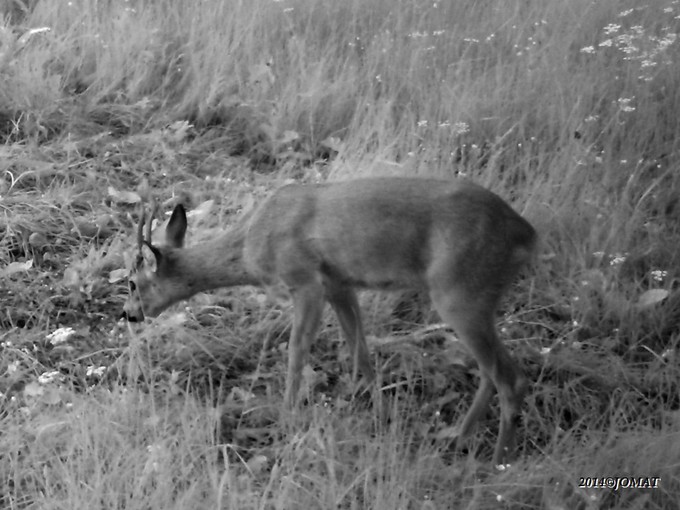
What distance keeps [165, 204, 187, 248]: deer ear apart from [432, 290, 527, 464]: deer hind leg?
4.43 ft

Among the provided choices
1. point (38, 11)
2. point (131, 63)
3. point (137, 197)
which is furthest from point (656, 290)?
point (38, 11)

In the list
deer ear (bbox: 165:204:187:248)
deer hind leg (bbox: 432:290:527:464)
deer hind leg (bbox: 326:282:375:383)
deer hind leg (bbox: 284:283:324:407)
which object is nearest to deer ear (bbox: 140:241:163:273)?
deer ear (bbox: 165:204:187:248)

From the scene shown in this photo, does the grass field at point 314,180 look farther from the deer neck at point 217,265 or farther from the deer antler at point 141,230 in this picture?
the deer antler at point 141,230

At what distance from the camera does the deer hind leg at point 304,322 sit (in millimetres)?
4984

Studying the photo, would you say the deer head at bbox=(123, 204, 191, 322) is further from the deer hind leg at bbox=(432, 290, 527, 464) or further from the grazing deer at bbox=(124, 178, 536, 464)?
the deer hind leg at bbox=(432, 290, 527, 464)

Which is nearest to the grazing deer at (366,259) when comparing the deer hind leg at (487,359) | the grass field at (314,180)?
the deer hind leg at (487,359)

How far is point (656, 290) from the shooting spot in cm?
542

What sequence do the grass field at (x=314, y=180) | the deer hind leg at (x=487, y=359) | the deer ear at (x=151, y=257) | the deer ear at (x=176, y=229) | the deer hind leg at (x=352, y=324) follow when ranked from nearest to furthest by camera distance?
the grass field at (x=314, y=180), the deer hind leg at (x=487, y=359), the deer hind leg at (x=352, y=324), the deer ear at (x=151, y=257), the deer ear at (x=176, y=229)

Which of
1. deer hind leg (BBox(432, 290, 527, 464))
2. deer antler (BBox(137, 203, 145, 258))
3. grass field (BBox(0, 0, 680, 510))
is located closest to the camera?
grass field (BBox(0, 0, 680, 510))

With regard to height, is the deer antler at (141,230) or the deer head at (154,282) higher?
the deer antler at (141,230)

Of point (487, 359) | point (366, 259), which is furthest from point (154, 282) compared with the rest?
point (487, 359)

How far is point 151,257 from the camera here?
5281mm

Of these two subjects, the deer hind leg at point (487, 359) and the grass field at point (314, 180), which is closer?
the grass field at point (314, 180)

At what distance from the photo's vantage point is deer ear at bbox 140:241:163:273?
5184 millimetres
